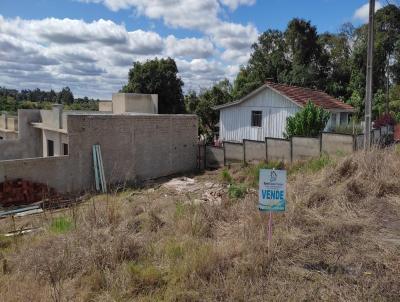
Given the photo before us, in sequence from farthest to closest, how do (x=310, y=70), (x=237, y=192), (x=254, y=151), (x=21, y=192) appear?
(x=310, y=70) → (x=254, y=151) → (x=21, y=192) → (x=237, y=192)

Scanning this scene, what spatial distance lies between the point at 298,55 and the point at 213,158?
63.1ft

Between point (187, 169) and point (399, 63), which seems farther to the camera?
point (399, 63)

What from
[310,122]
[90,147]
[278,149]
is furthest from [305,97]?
[90,147]

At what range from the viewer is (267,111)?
2339 cm

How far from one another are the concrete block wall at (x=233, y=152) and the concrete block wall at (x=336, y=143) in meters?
4.27

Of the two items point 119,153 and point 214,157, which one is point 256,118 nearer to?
point 214,157

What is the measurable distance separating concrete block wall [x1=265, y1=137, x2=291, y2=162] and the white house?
470cm

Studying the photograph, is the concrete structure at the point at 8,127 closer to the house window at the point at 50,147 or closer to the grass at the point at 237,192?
the house window at the point at 50,147

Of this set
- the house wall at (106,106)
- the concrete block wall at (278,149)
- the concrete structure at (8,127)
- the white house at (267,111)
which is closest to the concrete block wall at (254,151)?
the concrete block wall at (278,149)

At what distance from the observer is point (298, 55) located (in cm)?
3566

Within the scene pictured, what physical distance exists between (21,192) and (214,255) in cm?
1275

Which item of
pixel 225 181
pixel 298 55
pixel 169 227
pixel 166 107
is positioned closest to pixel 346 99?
pixel 298 55

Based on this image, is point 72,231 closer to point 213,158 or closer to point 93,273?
point 93,273

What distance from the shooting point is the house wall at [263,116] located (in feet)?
74.4
